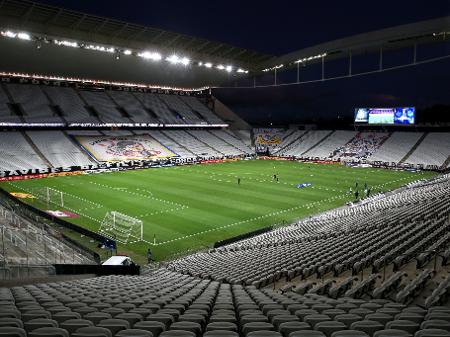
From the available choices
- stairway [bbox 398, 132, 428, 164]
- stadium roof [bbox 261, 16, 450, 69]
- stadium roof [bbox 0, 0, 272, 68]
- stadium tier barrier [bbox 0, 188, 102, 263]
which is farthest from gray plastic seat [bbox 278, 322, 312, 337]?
stairway [bbox 398, 132, 428, 164]

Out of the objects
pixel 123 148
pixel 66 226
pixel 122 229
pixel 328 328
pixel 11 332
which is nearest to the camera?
pixel 11 332

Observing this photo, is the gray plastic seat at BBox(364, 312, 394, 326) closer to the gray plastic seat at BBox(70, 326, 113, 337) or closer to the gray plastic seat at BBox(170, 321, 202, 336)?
the gray plastic seat at BBox(170, 321, 202, 336)

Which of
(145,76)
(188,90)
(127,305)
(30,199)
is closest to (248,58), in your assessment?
(145,76)

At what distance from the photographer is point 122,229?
2492 cm

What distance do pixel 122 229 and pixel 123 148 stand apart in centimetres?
3803

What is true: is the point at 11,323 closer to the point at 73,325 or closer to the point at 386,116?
the point at 73,325

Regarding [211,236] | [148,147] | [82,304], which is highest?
[148,147]

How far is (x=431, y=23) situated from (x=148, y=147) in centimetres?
4360

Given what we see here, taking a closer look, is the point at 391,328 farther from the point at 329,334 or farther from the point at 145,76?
the point at 145,76

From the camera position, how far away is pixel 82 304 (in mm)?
6754

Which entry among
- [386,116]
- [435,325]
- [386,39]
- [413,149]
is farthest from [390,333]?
[386,116]

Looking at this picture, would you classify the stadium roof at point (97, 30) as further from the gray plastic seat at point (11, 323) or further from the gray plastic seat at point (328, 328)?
the gray plastic seat at point (328, 328)

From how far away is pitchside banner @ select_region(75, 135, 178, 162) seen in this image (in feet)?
188

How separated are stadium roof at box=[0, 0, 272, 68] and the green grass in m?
17.4
